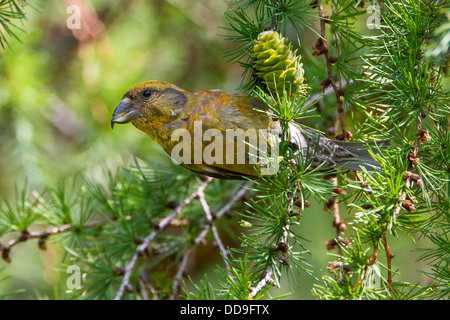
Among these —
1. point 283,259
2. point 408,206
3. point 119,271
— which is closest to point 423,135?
point 408,206

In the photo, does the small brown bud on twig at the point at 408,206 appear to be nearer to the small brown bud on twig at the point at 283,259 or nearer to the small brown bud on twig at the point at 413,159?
the small brown bud on twig at the point at 413,159

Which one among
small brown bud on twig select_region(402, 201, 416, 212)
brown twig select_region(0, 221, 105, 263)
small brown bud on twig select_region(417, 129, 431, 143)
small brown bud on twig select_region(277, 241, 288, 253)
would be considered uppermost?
small brown bud on twig select_region(417, 129, 431, 143)

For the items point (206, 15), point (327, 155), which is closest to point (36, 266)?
point (206, 15)

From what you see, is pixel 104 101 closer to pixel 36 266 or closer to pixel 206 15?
pixel 206 15

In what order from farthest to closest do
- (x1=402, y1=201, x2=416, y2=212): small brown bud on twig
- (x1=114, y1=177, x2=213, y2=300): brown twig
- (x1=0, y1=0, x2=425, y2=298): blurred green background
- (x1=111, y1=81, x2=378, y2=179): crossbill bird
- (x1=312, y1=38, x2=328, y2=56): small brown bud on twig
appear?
(x1=0, y1=0, x2=425, y2=298): blurred green background, (x1=114, y1=177, x2=213, y2=300): brown twig, (x1=111, y1=81, x2=378, y2=179): crossbill bird, (x1=312, y1=38, x2=328, y2=56): small brown bud on twig, (x1=402, y1=201, x2=416, y2=212): small brown bud on twig

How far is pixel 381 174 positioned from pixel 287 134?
1.20 ft

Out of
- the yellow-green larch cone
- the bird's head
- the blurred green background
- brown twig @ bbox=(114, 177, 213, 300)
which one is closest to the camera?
the yellow-green larch cone

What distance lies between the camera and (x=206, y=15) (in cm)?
398

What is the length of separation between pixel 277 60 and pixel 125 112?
3.54 feet

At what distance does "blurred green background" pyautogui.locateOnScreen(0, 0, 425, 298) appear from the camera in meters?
3.38

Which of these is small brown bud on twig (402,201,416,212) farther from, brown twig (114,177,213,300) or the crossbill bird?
brown twig (114,177,213,300)

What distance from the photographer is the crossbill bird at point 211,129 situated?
92.8 inches

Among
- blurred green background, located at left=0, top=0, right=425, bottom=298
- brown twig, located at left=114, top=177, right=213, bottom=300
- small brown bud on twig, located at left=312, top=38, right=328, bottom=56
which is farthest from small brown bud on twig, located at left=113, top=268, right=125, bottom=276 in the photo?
small brown bud on twig, located at left=312, top=38, right=328, bottom=56

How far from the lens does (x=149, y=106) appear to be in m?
2.60
